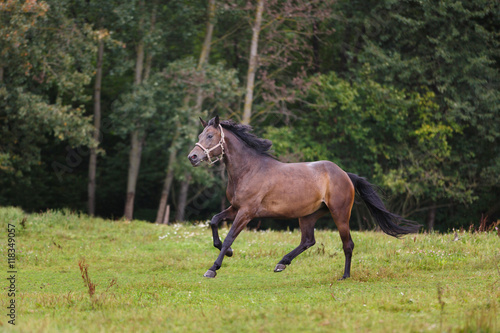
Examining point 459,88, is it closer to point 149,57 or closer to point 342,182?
point 149,57

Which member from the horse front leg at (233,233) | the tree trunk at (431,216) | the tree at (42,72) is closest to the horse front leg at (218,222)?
the horse front leg at (233,233)

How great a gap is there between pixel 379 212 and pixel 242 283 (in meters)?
3.12

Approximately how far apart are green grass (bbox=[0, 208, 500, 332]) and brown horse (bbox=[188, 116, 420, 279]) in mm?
1115

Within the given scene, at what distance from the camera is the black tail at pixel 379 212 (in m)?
11.5

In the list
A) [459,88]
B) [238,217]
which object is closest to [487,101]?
[459,88]

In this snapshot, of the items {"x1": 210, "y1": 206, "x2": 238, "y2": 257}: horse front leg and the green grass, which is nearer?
Answer: the green grass

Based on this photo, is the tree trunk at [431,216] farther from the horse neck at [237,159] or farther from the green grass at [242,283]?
the horse neck at [237,159]

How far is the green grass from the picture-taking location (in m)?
6.88

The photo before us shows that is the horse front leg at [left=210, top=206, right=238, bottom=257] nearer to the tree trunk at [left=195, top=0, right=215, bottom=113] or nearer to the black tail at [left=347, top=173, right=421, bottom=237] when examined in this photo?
the black tail at [left=347, top=173, right=421, bottom=237]

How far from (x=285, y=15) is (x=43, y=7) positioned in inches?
409

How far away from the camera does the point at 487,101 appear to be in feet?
80.5

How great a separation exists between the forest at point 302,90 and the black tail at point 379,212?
1297cm

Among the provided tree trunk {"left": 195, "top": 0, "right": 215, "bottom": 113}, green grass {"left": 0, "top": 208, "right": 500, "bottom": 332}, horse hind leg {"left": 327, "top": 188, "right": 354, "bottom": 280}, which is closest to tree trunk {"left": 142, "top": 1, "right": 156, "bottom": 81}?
tree trunk {"left": 195, "top": 0, "right": 215, "bottom": 113}

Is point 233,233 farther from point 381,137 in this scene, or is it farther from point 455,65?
point 455,65
